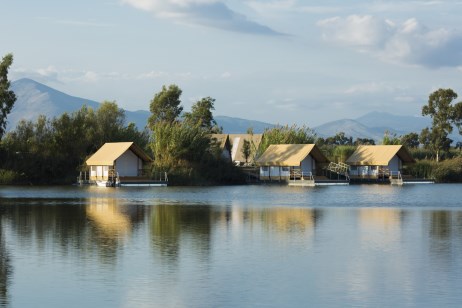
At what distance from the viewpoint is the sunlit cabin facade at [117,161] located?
76750 mm

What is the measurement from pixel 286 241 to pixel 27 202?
23.4 m

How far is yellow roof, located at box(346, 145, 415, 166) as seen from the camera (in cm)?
8800

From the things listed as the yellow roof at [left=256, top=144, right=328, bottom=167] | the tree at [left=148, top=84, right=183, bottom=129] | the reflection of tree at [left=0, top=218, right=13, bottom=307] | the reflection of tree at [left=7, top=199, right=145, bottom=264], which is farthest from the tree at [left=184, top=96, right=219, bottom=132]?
the reflection of tree at [left=0, top=218, right=13, bottom=307]

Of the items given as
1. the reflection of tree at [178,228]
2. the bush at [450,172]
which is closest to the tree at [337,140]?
the bush at [450,172]

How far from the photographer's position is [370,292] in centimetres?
1543

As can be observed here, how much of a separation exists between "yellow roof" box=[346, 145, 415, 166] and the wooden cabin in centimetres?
2350

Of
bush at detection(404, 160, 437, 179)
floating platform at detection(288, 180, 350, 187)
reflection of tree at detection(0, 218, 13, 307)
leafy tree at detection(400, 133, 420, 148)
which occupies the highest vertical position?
leafy tree at detection(400, 133, 420, 148)

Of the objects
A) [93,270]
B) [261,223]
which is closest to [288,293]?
[93,270]

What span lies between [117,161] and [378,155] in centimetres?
2799

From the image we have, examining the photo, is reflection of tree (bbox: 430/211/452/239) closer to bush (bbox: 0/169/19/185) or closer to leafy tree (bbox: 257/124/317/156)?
bush (bbox: 0/169/19/185)

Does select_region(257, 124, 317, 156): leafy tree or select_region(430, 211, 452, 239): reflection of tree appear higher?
select_region(257, 124, 317, 156): leafy tree

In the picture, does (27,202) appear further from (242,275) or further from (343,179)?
(343,179)

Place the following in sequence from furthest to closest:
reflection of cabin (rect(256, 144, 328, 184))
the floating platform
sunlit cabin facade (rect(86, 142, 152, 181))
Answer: reflection of cabin (rect(256, 144, 328, 184)) < the floating platform < sunlit cabin facade (rect(86, 142, 152, 181))

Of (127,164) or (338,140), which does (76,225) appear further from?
(338,140)
